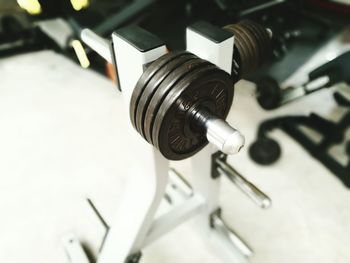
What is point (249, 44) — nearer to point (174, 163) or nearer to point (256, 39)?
point (256, 39)

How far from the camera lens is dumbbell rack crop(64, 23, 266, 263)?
555mm

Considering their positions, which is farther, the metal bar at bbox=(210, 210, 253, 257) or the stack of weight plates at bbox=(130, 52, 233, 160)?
the metal bar at bbox=(210, 210, 253, 257)

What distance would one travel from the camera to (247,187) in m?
0.74

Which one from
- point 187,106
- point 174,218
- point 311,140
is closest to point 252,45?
point 187,106

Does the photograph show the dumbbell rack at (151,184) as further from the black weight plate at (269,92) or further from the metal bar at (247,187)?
the black weight plate at (269,92)

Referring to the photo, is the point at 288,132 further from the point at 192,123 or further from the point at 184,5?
the point at 184,5

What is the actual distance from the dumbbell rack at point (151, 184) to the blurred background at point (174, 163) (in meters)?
0.07

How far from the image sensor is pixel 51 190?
124 cm

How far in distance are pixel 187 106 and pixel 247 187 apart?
0.33 metres

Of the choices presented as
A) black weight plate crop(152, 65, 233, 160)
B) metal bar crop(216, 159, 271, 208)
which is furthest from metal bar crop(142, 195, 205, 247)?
black weight plate crop(152, 65, 233, 160)

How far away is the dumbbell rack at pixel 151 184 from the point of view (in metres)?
0.55

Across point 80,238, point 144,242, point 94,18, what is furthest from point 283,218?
point 94,18

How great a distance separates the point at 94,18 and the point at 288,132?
4.35 ft

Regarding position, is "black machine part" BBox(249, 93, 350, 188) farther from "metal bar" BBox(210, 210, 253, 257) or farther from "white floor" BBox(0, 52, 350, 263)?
"metal bar" BBox(210, 210, 253, 257)
